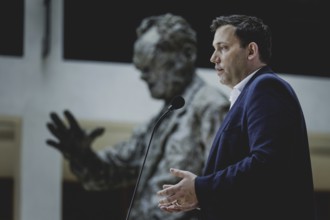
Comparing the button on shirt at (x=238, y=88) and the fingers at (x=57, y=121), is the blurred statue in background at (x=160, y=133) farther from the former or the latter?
the button on shirt at (x=238, y=88)

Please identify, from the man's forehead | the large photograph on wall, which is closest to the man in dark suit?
the man's forehead

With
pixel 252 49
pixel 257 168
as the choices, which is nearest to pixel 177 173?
pixel 257 168

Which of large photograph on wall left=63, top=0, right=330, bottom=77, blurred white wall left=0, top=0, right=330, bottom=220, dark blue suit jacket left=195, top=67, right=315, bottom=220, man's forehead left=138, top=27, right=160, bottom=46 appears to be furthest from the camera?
large photograph on wall left=63, top=0, right=330, bottom=77

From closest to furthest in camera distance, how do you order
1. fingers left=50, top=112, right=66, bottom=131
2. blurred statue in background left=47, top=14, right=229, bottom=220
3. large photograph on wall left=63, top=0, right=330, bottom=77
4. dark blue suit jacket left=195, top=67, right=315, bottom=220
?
1. dark blue suit jacket left=195, top=67, right=315, bottom=220
2. blurred statue in background left=47, top=14, right=229, bottom=220
3. fingers left=50, top=112, right=66, bottom=131
4. large photograph on wall left=63, top=0, right=330, bottom=77

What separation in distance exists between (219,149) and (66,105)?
587 cm

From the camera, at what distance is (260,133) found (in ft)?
10.4

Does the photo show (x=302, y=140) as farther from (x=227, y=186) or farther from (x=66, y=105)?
(x=66, y=105)

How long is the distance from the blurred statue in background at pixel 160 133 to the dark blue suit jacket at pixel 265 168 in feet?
8.98

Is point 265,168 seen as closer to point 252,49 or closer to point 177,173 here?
point 177,173

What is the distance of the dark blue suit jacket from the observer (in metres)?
3.15

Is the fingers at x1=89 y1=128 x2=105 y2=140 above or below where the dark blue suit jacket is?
below

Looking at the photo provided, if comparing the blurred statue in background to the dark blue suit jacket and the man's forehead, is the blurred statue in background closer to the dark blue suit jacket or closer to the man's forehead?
the man's forehead

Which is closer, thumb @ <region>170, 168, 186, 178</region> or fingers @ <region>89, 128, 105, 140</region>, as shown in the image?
thumb @ <region>170, 168, 186, 178</region>

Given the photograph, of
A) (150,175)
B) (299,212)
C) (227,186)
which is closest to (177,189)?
(227,186)
